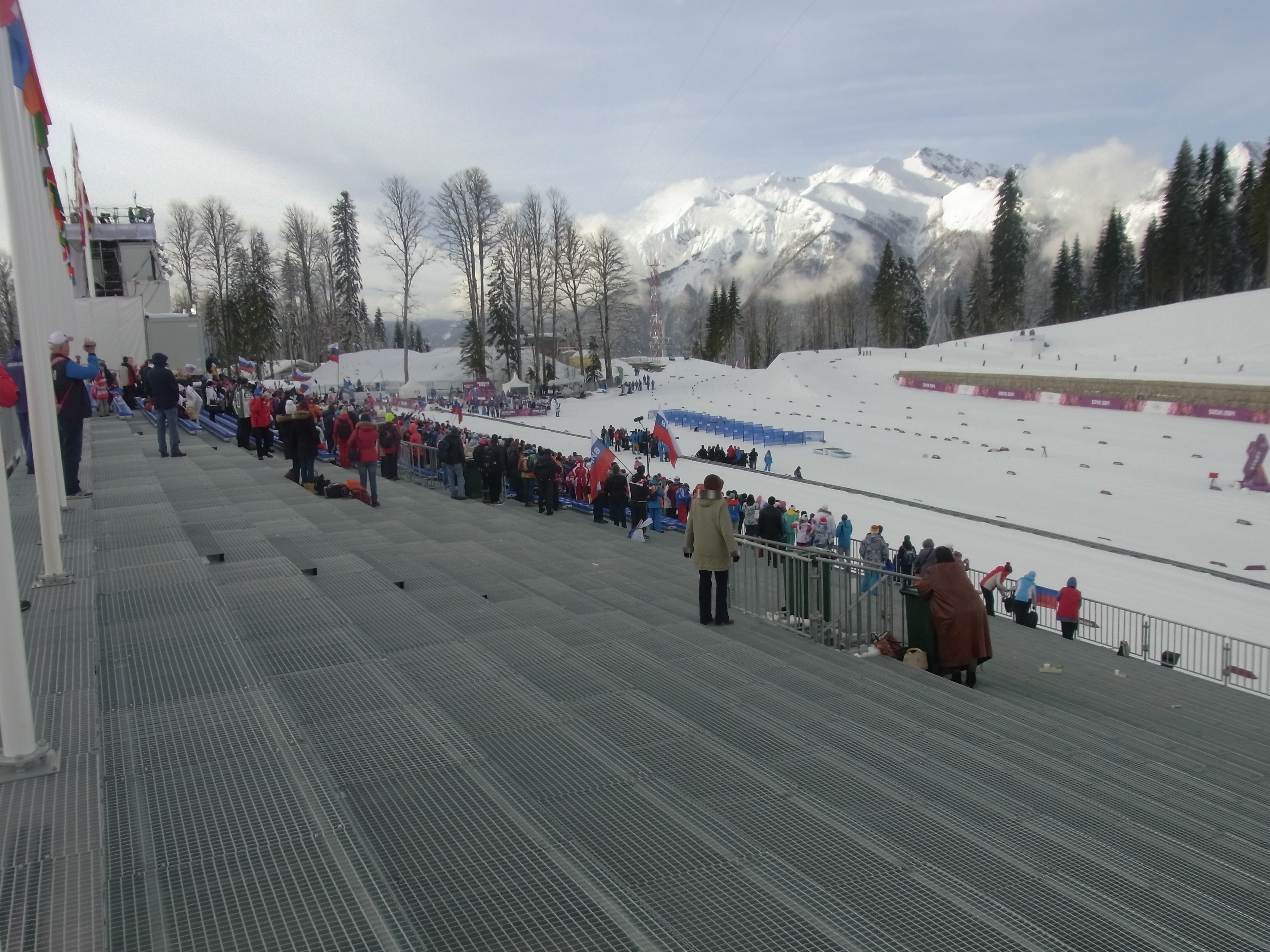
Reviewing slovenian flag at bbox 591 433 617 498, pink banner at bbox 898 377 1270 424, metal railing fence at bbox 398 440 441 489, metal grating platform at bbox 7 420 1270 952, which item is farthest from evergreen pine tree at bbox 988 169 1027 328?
metal grating platform at bbox 7 420 1270 952

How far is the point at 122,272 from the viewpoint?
40.5 metres

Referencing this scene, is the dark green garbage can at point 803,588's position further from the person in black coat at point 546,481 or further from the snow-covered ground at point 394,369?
the snow-covered ground at point 394,369

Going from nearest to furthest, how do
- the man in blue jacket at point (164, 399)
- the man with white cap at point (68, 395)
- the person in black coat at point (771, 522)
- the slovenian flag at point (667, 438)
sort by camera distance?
1. the man with white cap at point (68, 395)
2. the man in blue jacket at point (164, 399)
3. the person in black coat at point (771, 522)
4. the slovenian flag at point (667, 438)

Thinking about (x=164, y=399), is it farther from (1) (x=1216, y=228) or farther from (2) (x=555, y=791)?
(1) (x=1216, y=228)

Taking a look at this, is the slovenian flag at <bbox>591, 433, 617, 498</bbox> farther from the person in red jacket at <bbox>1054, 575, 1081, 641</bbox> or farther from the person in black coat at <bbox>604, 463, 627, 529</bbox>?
the person in red jacket at <bbox>1054, 575, 1081, 641</bbox>

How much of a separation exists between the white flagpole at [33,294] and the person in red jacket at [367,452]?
6.86 metres

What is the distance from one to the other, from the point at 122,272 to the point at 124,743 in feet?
144

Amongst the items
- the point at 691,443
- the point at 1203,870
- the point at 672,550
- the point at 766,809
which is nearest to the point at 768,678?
the point at 766,809

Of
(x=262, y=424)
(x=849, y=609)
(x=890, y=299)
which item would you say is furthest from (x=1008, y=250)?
(x=849, y=609)

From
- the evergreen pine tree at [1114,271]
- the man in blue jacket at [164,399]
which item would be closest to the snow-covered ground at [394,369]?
the man in blue jacket at [164,399]

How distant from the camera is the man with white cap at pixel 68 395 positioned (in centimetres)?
888

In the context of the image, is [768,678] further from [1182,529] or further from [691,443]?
[691,443]

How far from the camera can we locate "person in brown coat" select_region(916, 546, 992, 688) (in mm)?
7434

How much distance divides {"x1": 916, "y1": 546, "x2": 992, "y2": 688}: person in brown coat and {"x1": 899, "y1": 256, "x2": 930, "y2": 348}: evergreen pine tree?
89589mm
